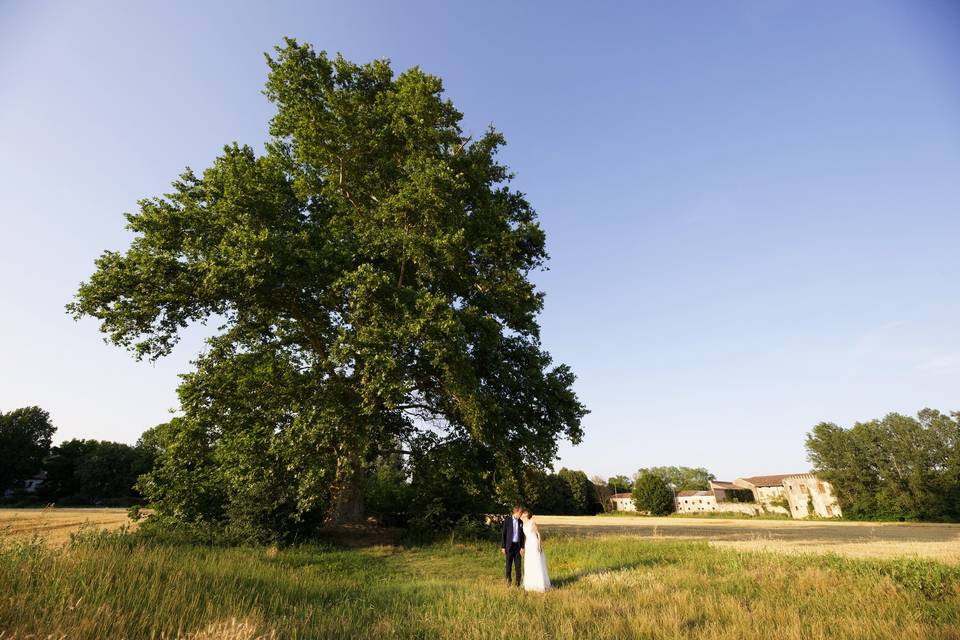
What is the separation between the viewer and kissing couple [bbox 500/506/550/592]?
10.4 metres

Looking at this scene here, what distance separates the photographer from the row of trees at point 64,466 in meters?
60.1

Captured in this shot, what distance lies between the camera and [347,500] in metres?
20.5

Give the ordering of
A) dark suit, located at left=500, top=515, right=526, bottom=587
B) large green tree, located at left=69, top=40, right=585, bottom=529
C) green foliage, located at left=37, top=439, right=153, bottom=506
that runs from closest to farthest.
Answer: dark suit, located at left=500, top=515, right=526, bottom=587, large green tree, located at left=69, top=40, right=585, bottom=529, green foliage, located at left=37, top=439, right=153, bottom=506

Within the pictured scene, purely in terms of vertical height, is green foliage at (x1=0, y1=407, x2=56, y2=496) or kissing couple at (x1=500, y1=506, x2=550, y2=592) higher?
green foliage at (x1=0, y1=407, x2=56, y2=496)

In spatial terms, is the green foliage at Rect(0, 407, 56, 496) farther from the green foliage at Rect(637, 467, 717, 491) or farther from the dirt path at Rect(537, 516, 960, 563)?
the green foliage at Rect(637, 467, 717, 491)

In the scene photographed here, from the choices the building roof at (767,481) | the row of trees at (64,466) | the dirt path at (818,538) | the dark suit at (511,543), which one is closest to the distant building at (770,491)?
the building roof at (767,481)

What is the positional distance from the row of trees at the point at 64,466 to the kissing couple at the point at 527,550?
65.7 metres

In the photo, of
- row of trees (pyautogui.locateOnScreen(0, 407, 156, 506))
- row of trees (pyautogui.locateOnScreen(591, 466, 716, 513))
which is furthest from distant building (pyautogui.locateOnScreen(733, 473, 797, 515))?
row of trees (pyautogui.locateOnScreen(0, 407, 156, 506))

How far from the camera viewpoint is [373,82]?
20.7m

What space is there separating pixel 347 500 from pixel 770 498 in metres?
93.2

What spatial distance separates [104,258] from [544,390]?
58.2 ft

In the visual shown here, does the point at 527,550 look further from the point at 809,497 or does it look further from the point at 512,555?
the point at 809,497

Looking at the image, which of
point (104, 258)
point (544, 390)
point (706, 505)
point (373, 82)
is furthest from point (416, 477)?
point (706, 505)

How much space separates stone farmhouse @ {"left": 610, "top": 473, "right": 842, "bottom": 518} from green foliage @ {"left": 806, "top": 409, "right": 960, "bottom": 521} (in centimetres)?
446
